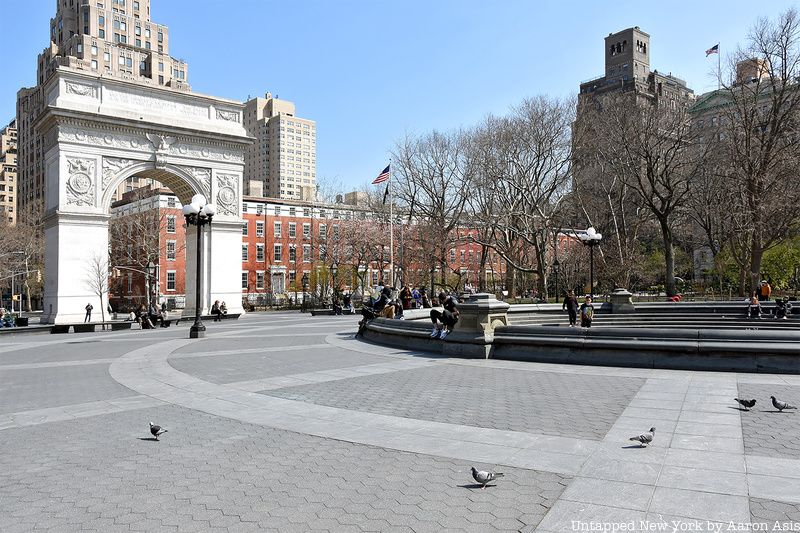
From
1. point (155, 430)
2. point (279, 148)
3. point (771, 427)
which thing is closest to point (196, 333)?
point (155, 430)

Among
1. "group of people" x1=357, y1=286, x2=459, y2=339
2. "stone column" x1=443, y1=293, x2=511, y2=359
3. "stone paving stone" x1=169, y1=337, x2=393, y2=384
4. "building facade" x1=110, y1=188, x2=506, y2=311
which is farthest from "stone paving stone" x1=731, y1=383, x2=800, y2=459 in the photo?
"building facade" x1=110, y1=188, x2=506, y2=311

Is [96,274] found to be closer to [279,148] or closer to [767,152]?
[767,152]

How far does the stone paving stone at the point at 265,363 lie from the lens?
12.0 meters

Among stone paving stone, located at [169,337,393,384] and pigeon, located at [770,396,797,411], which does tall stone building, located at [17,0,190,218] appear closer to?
stone paving stone, located at [169,337,393,384]

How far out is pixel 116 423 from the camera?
25.4ft

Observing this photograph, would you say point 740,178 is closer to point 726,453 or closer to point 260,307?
point 726,453

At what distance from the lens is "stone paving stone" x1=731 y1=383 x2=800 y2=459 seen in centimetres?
598

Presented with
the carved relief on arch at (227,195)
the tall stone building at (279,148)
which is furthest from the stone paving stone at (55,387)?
the tall stone building at (279,148)

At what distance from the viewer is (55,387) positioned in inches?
419

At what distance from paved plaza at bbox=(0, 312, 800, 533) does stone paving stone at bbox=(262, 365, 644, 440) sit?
51mm

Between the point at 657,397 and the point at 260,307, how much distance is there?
54.0 m

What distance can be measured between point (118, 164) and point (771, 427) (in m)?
37.8

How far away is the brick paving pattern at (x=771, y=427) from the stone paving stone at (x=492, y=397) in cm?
156

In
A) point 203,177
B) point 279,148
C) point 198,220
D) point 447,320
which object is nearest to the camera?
point 447,320
